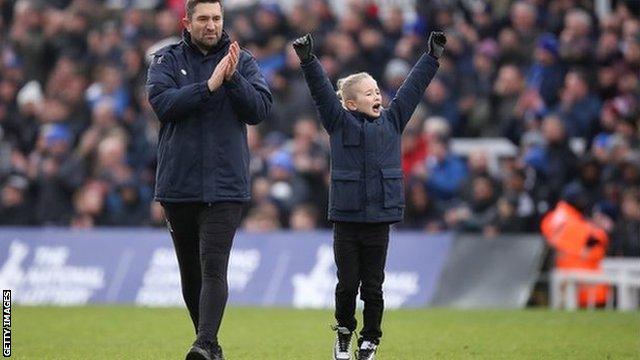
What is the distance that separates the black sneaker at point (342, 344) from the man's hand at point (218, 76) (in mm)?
1905

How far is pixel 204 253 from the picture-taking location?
1010 cm

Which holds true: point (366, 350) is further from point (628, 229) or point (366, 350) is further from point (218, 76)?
point (628, 229)

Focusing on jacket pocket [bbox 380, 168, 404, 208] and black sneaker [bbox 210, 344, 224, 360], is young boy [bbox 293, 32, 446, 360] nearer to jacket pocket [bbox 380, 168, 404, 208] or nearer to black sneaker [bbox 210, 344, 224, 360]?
jacket pocket [bbox 380, 168, 404, 208]

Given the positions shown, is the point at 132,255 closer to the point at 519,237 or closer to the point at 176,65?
the point at 519,237

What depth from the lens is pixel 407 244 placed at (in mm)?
19297

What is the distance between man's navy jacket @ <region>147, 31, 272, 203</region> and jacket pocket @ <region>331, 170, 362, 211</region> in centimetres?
70

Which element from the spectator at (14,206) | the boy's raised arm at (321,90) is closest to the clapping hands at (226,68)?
the boy's raised arm at (321,90)

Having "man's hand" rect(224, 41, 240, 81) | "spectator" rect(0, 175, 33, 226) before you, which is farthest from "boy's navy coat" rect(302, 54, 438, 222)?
"spectator" rect(0, 175, 33, 226)

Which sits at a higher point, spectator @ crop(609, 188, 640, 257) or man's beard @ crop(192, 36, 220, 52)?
man's beard @ crop(192, 36, 220, 52)

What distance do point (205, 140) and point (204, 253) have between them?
0.71 meters

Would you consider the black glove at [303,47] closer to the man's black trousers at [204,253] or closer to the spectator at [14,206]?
the man's black trousers at [204,253]

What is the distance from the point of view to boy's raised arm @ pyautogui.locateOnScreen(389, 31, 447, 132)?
429 inches

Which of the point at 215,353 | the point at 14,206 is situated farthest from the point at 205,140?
the point at 14,206

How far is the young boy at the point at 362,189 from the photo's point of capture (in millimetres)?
10695
